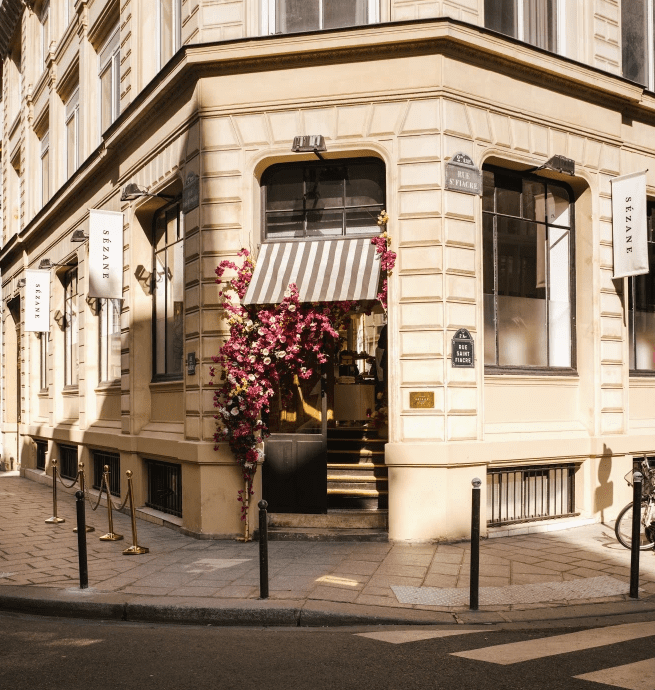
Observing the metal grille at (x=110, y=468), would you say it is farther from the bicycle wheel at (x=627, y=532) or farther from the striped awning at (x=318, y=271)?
the bicycle wheel at (x=627, y=532)

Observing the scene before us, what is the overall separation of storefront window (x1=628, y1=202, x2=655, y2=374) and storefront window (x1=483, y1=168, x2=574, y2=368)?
73.2 inches

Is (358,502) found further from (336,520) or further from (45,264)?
(45,264)

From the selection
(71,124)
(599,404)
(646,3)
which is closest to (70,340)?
(71,124)

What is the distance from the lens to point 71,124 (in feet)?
64.1

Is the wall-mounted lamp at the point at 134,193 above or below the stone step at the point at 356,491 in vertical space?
above

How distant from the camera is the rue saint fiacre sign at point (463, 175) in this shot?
10.5 m

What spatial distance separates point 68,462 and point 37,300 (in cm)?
409

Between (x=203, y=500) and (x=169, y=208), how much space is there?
501 centimetres

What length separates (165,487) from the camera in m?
12.8

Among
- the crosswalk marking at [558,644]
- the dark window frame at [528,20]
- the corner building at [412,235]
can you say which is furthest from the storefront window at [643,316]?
the crosswalk marking at [558,644]

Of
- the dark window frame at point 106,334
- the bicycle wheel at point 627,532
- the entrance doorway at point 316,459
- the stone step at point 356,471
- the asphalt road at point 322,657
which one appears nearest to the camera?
the asphalt road at point 322,657

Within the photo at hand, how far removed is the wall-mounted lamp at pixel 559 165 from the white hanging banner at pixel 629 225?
998 millimetres

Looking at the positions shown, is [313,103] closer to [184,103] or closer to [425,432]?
[184,103]

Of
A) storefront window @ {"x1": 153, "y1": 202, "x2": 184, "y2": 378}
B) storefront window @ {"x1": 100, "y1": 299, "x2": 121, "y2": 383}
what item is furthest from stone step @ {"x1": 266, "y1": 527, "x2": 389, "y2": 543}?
storefront window @ {"x1": 100, "y1": 299, "x2": 121, "y2": 383}
